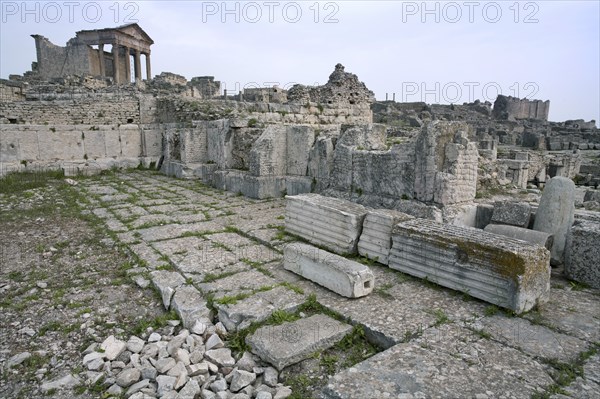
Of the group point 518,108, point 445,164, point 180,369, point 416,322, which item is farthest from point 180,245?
point 518,108

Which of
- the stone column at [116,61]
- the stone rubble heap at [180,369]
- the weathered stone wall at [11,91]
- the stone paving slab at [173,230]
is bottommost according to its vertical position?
the stone rubble heap at [180,369]

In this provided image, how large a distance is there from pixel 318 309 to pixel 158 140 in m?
12.7

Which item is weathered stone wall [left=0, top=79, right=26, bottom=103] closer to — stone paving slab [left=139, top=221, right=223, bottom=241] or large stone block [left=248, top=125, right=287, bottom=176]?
large stone block [left=248, top=125, right=287, bottom=176]

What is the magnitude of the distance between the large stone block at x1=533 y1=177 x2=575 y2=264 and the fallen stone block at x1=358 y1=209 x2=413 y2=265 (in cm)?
168

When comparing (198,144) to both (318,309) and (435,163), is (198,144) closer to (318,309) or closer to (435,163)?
(435,163)

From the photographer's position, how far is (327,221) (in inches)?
207

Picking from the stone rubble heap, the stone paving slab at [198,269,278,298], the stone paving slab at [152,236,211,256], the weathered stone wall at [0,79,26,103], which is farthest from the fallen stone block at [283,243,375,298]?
the weathered stone wall at [0,79,26,103]

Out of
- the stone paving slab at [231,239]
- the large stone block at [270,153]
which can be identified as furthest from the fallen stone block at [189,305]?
the large stone block at [270,153]

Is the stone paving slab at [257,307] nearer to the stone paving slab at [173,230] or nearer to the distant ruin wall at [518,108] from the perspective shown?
the stone paving slab at [173,230]

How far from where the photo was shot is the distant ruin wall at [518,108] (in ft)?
152

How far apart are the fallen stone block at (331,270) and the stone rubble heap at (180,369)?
1.18 m

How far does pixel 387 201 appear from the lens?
20.8 feet

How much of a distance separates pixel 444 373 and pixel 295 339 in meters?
1.11

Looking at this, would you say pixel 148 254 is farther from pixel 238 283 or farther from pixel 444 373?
pixel 444 373
